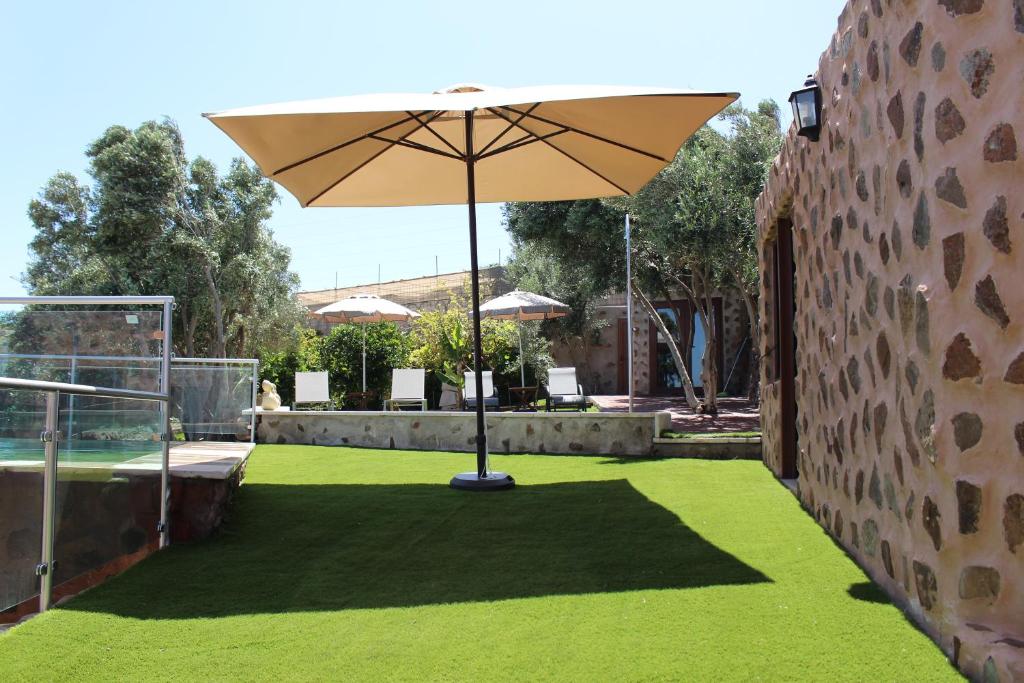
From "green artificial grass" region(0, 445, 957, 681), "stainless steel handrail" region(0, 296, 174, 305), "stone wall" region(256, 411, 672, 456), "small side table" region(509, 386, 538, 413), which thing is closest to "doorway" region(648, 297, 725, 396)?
"small side table" region(509, 386, 538, 413)

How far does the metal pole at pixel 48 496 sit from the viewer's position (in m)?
3.38

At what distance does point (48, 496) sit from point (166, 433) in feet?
3.97

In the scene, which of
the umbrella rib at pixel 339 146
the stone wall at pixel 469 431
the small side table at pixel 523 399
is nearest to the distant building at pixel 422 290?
the small side table at pixel 523 399

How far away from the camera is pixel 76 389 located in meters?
3.57

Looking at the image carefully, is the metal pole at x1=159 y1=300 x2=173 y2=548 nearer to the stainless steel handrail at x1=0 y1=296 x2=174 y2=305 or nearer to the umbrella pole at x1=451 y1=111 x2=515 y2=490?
the stainless steel handrail at x1=0 y1=296 x2=174 y2=305

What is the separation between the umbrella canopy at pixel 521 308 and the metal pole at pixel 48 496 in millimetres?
9409

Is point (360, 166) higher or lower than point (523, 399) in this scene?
higher

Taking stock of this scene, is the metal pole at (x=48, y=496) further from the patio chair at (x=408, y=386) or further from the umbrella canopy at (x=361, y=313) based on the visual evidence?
the umbrella canopy at (x=361, y=313)

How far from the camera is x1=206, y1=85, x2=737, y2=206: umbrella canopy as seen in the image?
5.30 m

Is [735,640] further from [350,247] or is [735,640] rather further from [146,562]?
[350,247]

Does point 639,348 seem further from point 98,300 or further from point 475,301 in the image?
point 98,300

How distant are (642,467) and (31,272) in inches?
1040

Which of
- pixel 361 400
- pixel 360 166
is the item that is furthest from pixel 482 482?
Answer: pixel 361 400

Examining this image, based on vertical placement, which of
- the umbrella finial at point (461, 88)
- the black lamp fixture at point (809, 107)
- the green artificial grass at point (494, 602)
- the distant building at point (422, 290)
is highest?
the distant building at point (422, 290)
